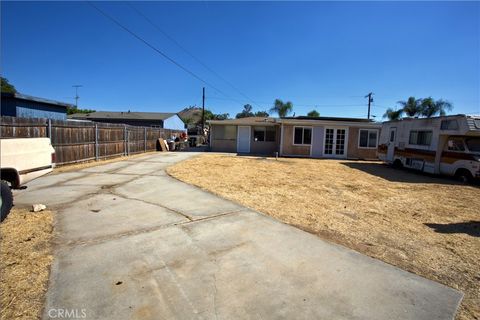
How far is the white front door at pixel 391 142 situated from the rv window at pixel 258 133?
374 inches

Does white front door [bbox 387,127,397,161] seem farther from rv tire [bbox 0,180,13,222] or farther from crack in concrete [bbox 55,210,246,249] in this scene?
rv tire [bbox 0,180,13,222]

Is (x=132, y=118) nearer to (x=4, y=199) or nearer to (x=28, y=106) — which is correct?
(x=28, y=106)

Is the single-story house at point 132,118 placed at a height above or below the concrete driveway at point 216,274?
above

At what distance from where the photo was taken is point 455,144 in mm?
11383

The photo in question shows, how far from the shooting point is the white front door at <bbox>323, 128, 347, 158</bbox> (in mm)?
20281

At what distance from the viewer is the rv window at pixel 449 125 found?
36.9ft

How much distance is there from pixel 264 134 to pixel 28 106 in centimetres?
1544

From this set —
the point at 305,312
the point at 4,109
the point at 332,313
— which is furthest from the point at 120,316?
the point at 4,109

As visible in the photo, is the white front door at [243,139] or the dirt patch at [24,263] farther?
the white front door at [243,139]

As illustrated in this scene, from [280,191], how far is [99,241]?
5.05 m

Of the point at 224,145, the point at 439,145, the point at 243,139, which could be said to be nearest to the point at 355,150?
the point at 439,145

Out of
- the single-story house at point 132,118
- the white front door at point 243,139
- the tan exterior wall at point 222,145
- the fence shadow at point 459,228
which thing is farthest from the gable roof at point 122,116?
the fence shadow at point 459,228

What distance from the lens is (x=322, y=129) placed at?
20.2 metres

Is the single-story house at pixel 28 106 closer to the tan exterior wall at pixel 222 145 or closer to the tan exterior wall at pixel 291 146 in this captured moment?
the tan exterior wall at pixel 222 145
